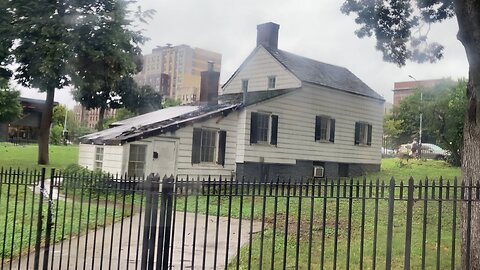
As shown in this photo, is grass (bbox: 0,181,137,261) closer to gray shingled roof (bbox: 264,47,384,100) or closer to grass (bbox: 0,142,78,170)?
grass (bbox: 0,142,78,170)

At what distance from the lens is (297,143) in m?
9.38

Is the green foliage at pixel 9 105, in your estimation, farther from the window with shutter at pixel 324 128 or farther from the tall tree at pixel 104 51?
the window with shutter at pixel 324 128

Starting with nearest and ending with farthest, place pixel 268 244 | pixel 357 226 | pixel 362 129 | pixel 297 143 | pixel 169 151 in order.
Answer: pixel 268 244
pixel 357 226
pixel 169 151
pixel 297 143
pixel 362 129

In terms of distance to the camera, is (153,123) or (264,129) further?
(264,129)

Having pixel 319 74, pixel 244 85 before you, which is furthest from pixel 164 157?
pixel 319 74

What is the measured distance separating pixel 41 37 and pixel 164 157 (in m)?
3.13

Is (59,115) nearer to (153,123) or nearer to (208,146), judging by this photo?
(153,123)

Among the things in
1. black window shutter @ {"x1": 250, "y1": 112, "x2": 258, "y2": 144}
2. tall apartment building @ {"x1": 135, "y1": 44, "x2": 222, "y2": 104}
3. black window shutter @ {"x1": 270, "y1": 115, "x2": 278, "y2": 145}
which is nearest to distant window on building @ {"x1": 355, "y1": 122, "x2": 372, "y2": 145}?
black window shutter @ {"x1": 270, "y1": 115, "x2": 278, "y2": 145}

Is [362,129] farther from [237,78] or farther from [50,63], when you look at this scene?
[50,63]

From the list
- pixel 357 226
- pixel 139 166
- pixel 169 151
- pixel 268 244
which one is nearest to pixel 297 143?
pixel 169 151

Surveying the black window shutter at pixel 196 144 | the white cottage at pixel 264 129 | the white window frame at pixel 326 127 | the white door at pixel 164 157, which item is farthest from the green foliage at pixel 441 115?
the white door at pixel 164 157

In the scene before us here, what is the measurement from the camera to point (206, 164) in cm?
807

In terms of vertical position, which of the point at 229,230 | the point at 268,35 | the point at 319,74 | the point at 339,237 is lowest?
the point at 339,237

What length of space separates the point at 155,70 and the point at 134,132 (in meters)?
3.51
